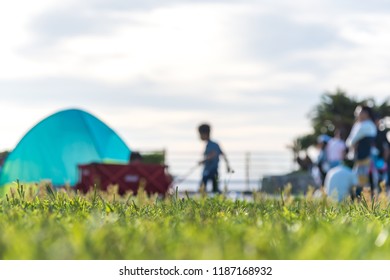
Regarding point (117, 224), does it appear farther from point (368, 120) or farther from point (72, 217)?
point (368, 120)

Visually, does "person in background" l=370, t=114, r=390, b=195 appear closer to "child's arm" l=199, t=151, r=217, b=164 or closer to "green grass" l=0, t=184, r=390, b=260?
"child's arm" l=199, t=151, r=217, b=164

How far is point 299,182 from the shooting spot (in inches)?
1064

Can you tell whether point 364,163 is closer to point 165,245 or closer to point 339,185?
point 339,185

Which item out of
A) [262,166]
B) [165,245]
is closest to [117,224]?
[165,245]

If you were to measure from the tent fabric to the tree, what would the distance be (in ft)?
56.1

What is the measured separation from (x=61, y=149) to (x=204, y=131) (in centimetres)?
343

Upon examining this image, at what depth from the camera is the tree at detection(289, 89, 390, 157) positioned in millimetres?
34812

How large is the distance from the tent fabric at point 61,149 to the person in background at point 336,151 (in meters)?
4.70

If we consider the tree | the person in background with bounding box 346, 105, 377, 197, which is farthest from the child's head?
the tree

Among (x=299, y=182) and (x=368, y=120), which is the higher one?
(x=368, y=120)

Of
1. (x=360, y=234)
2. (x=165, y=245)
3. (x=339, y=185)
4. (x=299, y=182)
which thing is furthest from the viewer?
(x=299, y=182)

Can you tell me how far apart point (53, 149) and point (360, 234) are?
13.7 meters
